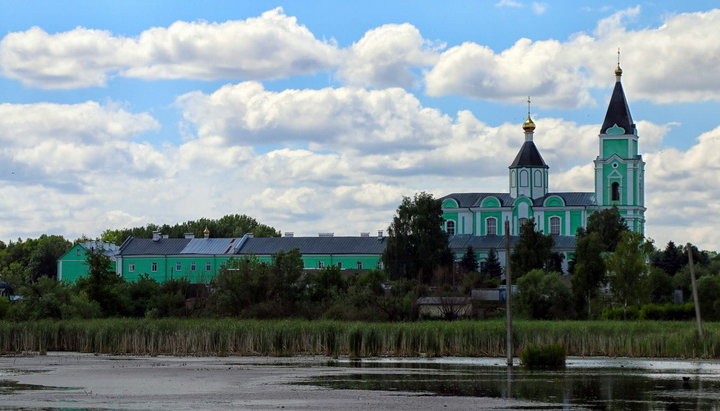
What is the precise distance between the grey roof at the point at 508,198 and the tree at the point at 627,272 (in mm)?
35009

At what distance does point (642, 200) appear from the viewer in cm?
9875

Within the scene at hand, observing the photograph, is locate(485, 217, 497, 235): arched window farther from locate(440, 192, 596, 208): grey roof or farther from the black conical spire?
the black conical spire

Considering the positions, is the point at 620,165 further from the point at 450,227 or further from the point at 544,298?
the point at 544,298

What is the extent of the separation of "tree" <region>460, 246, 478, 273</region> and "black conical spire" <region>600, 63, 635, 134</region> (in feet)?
46.5

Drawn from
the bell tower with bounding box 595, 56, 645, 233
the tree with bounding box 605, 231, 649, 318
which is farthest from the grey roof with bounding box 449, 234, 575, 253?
the tree with bounding box 605, 231, 649, 318

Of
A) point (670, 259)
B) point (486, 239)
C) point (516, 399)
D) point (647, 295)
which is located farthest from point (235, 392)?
point (486, 239)

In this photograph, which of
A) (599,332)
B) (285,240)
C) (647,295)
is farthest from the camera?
(285,240)

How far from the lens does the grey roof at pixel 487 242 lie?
3834 inches

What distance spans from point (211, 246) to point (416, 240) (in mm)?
30290

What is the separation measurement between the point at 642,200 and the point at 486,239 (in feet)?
39.9

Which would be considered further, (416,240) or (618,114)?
(618,114)

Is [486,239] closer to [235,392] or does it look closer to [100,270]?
[100,270]

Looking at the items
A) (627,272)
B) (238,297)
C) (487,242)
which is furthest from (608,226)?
(238,297)

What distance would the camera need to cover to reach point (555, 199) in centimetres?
10125
